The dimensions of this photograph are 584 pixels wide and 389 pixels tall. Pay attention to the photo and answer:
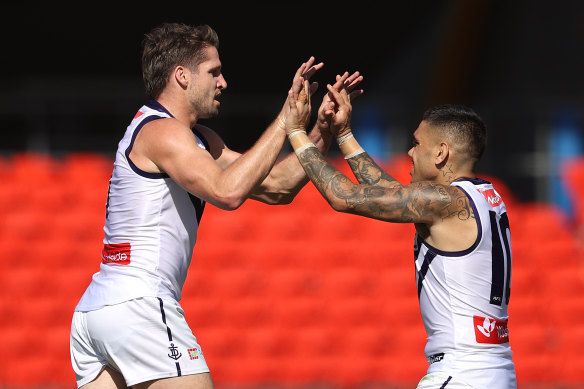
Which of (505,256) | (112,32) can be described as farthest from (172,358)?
(112,32)

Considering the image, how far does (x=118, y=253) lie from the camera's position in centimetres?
411

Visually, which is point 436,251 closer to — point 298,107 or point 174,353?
point 298,107

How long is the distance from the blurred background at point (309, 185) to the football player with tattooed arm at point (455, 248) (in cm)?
587

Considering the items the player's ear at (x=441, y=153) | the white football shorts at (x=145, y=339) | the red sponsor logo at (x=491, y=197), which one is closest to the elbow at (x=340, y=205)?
the player's ear at (x=441, y=153)

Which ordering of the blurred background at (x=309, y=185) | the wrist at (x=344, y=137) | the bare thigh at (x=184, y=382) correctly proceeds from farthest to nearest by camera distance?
the blurred background at (x=309, y=185) < the wrist at (x=344, y=137) < the bare thigh at (x=184, y=382)

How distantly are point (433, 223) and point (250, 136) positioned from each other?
13.7 m

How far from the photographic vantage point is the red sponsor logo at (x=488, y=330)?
379cm

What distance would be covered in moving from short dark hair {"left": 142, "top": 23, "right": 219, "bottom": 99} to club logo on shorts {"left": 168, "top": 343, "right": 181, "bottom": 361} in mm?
1285

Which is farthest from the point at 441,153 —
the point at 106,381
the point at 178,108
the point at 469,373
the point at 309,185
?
the point at 309,185

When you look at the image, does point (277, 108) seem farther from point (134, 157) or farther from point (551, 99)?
point (134, 157)

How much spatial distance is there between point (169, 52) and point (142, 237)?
946 mm

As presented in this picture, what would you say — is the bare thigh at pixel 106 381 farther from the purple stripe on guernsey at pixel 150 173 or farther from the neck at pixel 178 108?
the neck at pixel 178 108

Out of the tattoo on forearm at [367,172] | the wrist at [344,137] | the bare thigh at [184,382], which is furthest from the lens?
the wrist at [344,137]

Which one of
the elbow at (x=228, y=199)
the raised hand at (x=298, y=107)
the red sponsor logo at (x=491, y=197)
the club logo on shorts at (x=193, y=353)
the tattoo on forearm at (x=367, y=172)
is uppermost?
the raised hand at (x=298, y=107)
